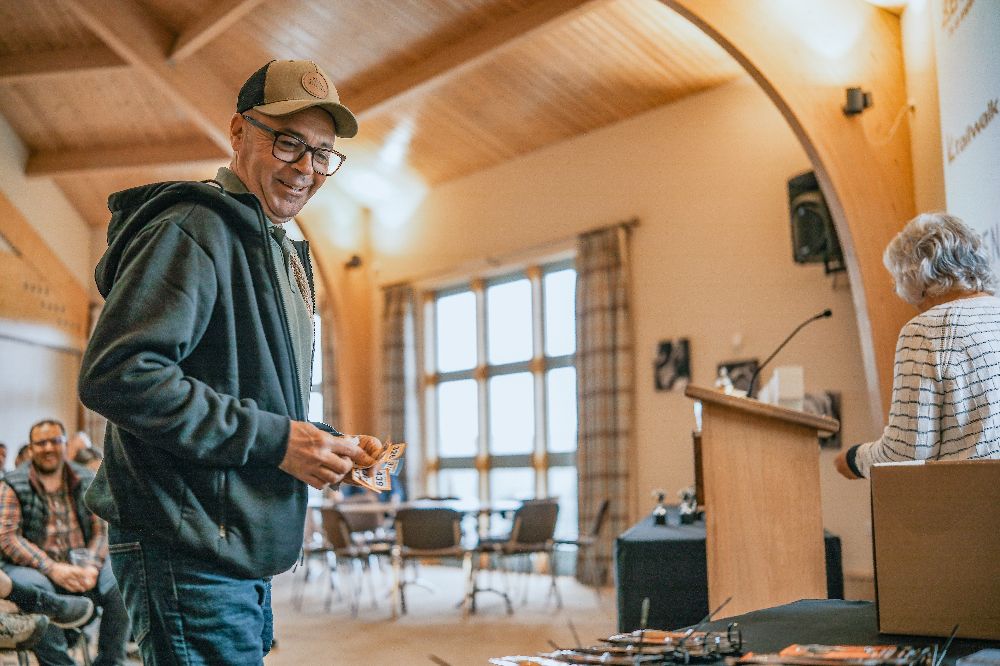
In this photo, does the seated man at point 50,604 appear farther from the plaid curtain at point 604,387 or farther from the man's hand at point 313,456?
the plaid curtain at point 604,387

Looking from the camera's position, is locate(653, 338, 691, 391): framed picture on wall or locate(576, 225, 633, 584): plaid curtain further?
locate(576, 225, 633, 584): plaid curtain

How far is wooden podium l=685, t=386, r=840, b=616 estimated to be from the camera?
3.08 metres

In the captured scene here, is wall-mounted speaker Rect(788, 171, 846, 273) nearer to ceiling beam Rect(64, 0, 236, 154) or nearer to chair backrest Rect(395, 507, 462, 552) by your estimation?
chair backrest Rect(395, 507, 462, 552)

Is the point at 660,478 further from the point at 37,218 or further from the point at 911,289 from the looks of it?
the point at 37,218

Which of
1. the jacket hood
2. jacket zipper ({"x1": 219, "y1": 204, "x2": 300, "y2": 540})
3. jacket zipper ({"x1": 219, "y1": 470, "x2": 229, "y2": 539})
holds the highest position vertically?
the jacket hood

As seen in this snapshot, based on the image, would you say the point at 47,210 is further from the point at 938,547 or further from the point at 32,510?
the point at 938,547

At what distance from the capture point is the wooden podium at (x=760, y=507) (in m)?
3.08

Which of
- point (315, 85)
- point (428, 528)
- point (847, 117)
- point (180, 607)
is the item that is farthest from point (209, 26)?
point (180, 607)

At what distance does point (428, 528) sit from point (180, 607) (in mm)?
6338

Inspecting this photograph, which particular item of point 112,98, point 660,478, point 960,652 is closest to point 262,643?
point 960,652

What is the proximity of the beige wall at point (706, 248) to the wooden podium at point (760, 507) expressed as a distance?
172 inches

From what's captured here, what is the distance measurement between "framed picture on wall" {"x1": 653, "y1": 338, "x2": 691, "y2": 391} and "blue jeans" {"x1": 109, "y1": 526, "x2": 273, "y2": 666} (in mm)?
7498

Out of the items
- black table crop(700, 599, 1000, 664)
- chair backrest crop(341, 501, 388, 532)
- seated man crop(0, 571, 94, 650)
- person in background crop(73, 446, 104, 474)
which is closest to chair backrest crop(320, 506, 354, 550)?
chair backrest crop(341, 501, 388, 532)

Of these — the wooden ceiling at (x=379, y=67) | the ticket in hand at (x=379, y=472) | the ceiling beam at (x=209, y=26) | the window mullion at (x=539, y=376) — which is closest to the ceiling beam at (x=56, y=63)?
the wooden ceiling at (x=379, y=67)
